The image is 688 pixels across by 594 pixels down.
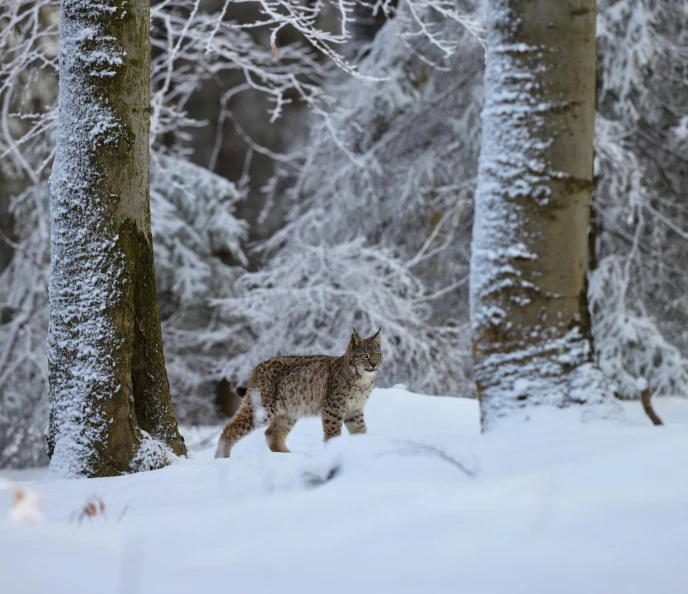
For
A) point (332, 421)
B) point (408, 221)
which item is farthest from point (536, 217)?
point (408, 221)

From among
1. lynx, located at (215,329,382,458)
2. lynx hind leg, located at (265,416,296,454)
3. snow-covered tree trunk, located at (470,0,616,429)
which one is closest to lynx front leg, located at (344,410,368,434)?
lynx, located at (215,329,382,458)

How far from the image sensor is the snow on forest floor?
2266 millimetres

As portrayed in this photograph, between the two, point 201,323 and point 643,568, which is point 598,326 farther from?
point 643,568

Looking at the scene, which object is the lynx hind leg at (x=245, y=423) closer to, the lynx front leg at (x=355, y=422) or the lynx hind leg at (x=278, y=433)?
the lynx hind leg at (x=278, y=433)

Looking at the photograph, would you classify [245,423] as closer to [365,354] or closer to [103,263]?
[365,354]

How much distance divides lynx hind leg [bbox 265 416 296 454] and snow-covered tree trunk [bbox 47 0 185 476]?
4.54ft

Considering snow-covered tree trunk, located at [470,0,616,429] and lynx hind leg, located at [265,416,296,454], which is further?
lynx hind leg, located at [265,416,296,454]

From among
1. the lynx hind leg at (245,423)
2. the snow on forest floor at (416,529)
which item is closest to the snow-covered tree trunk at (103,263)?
the lynx hind leg at (245,423)

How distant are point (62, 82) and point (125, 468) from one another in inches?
97.7

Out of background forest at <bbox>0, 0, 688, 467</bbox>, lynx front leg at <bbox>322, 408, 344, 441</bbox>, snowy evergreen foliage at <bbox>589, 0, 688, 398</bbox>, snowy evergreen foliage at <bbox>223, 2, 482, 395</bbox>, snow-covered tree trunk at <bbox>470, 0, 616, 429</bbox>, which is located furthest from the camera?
snowy evergreen foliage at <bbox>223, 2, 482, 395</bbox>

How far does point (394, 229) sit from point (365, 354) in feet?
22.3

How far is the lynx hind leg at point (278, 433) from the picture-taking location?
6.75 metres

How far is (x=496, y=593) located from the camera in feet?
7.14

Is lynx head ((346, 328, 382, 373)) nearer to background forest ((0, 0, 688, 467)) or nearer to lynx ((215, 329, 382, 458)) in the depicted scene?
lynx ((215, 329, 382, 458))
